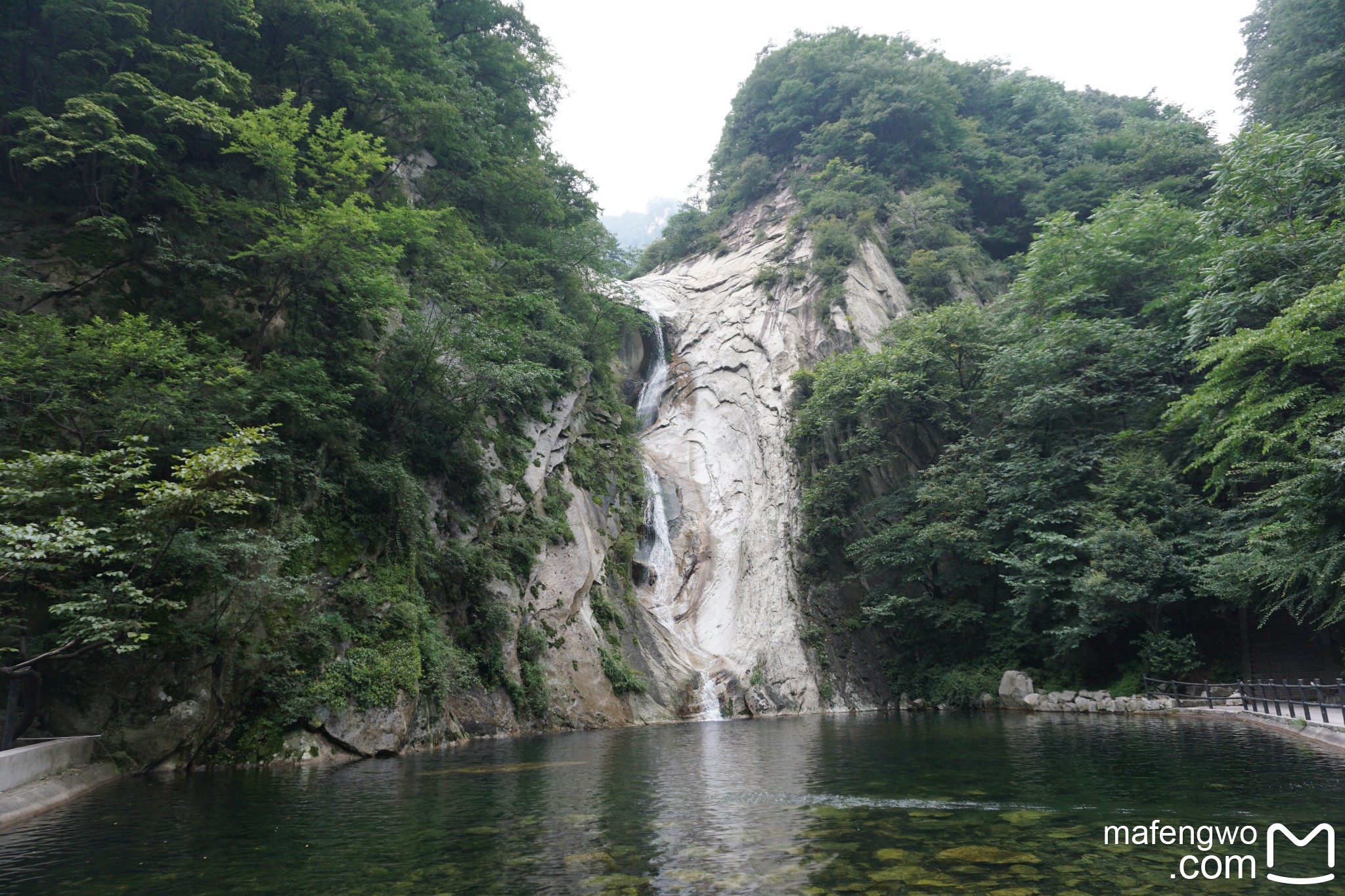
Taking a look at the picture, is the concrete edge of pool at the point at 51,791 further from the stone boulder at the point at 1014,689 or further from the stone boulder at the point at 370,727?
the stone boulder at the point at 1014,689

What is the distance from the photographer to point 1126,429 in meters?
22.8

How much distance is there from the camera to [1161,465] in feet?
69.3

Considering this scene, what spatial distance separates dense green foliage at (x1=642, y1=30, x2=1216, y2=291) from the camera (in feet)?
125

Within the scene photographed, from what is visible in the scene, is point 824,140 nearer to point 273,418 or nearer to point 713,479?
point 713,479

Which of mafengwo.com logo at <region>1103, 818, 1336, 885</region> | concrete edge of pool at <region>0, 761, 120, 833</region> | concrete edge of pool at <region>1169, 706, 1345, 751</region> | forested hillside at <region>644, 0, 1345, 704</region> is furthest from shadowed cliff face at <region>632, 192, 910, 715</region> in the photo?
mafengwo.com logo at <region>1103, 818, 1336, 885</region>

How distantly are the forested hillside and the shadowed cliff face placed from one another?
150 centimetres

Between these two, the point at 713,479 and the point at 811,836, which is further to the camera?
the point at 713,479

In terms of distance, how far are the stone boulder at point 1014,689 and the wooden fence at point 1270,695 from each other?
3.44 metres

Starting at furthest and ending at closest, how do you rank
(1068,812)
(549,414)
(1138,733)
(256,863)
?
(549,414) < (1138,733) < (1068,812) < (256,863)

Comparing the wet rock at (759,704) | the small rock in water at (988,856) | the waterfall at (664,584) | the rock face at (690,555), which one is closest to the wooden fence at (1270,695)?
the rock face at (690,555)

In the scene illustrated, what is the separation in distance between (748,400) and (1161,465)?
1810cm

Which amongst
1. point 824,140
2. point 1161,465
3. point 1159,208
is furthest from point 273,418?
point 824,140

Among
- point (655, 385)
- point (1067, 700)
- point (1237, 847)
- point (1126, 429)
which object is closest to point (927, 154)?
point (655, 385)

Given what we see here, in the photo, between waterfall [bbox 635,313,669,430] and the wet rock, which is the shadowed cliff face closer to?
the wet rock
